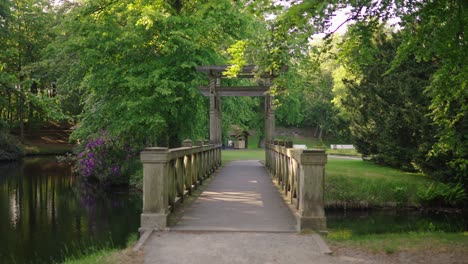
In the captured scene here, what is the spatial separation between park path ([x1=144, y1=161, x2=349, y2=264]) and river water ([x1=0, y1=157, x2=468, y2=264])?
222 cm

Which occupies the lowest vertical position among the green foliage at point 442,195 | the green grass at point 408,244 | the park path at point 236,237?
the green foliage at point 442,195

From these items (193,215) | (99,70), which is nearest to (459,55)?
(193,215)

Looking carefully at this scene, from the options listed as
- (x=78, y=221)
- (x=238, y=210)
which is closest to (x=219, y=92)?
(x=78, y=221)

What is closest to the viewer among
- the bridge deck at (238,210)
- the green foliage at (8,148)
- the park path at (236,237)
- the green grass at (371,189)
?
the park path at (236,237)

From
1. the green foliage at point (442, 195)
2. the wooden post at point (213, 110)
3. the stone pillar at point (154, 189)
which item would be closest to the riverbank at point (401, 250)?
the stone pillar at point (154, 189)

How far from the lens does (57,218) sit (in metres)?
13.3

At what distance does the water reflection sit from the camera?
31.9 feet

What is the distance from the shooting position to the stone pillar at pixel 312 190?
6.97 meters

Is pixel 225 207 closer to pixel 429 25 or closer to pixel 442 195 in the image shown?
pixel 429 25

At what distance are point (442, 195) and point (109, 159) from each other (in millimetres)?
13499

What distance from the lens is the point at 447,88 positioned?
8727 millimetres

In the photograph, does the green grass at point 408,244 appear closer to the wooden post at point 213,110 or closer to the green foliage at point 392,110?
the green foliage at point 392,110

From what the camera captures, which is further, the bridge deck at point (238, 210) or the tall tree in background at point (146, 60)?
the tall tree in background at point (146, 60)

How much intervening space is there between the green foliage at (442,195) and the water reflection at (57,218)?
351 inches
